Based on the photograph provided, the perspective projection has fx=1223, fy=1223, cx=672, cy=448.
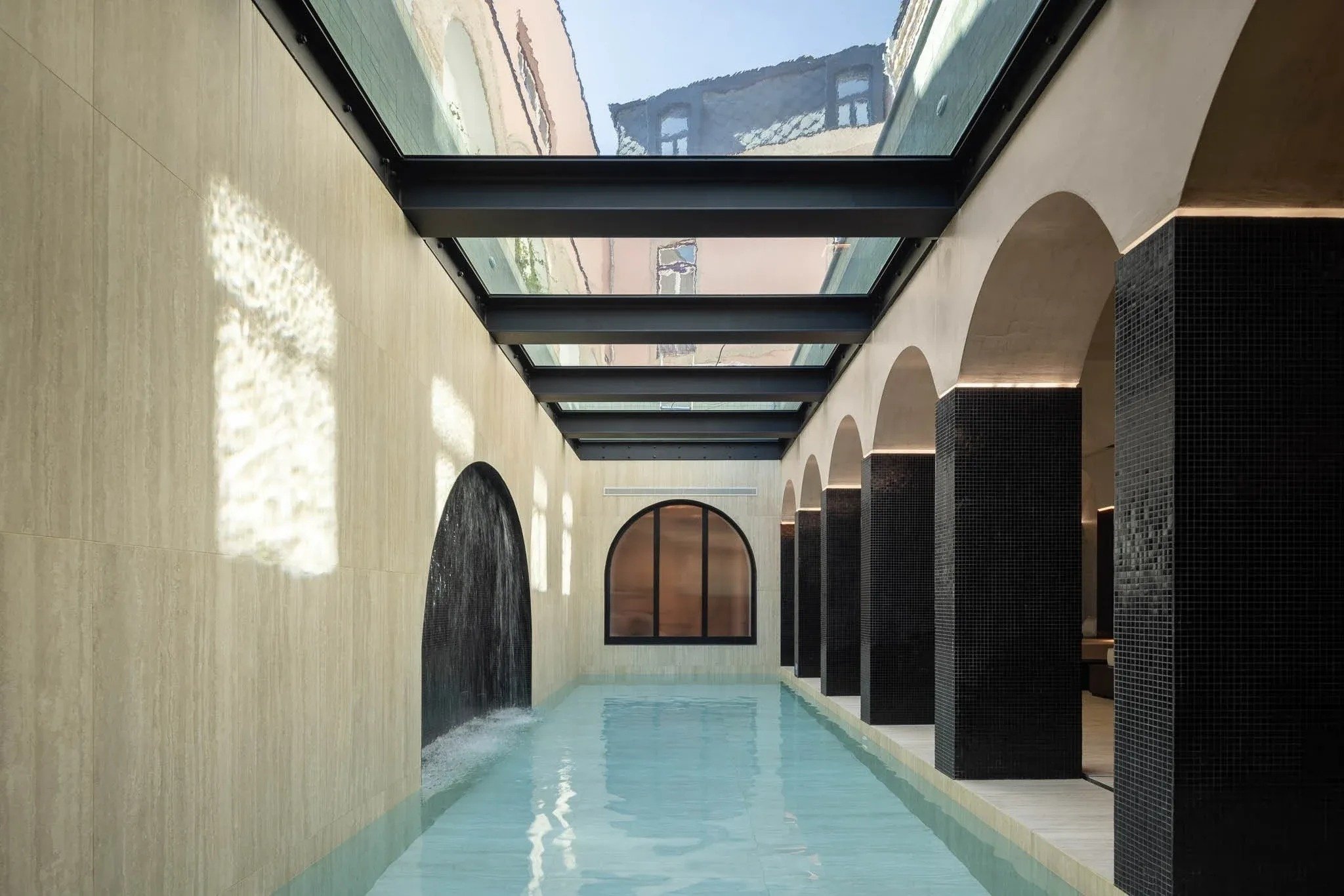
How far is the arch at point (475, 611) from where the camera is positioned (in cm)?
1059

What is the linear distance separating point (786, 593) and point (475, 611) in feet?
29.6

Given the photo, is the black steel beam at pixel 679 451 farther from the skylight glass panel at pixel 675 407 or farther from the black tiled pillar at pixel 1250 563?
the black tiled pillar at pixel 1250 563

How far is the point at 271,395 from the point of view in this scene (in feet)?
16.9

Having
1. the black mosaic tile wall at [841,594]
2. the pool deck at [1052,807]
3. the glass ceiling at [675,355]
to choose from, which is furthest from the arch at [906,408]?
the black mosaic tile wall at [841,594]

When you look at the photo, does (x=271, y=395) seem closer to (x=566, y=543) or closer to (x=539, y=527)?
(x=539, y=527)

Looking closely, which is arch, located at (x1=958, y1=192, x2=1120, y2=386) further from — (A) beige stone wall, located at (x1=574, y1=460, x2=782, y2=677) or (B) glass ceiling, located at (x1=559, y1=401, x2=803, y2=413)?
(A) beige stone wall, located at (x1=574, y1=460, x2=782, y2=677)

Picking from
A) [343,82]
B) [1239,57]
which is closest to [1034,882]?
[1239,57]

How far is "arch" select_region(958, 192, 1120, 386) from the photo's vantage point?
645cm

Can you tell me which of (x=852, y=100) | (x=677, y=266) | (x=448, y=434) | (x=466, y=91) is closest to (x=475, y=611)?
(x=448, y=434)

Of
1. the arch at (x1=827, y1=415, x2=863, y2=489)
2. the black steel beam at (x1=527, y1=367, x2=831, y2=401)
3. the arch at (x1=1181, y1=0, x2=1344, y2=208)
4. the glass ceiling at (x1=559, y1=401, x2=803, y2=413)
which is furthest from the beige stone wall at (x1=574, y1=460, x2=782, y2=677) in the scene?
the arch at (x1=1181, y1=0, x2=1344, y2=208)

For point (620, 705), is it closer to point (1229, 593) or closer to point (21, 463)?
point (1229, 593)

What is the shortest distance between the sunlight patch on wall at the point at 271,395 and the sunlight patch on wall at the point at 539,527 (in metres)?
8.45

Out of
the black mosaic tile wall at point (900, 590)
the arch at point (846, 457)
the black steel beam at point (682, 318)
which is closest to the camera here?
the black steel beam at point (682, 318)

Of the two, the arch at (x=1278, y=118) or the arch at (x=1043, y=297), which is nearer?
the arch at (x=1278, y=118)
